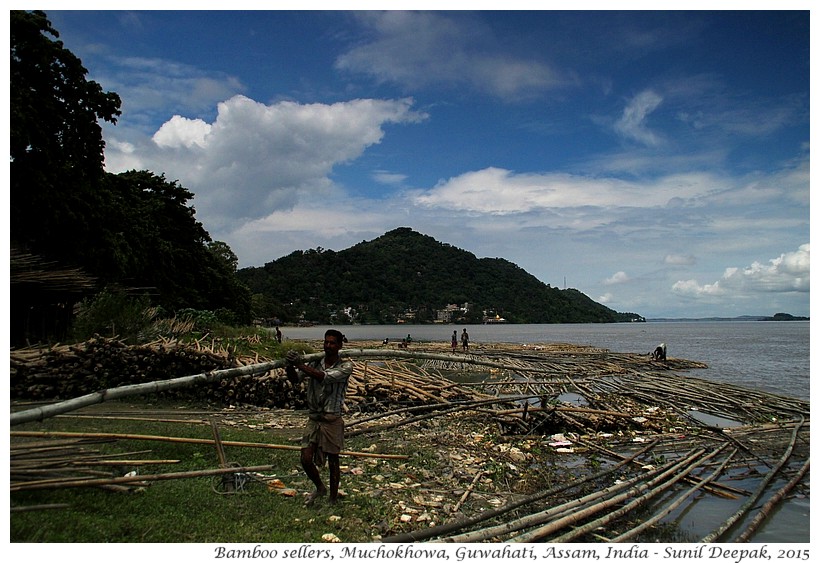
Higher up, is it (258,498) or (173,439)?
(173,439)

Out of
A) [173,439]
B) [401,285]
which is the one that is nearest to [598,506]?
[173,439]

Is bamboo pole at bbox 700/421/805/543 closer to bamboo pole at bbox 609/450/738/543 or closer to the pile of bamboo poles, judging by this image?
bamboo pole at bbox 609/450/738/543

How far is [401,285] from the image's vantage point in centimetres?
13075

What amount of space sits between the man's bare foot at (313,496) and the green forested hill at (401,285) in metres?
88.2

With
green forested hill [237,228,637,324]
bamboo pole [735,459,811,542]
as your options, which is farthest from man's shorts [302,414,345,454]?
green forested hill [237,228,637,324]

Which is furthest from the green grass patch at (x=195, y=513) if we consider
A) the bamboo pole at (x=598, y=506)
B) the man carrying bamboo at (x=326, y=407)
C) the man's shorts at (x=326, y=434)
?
the bamboo pole at (x=598, y=506)

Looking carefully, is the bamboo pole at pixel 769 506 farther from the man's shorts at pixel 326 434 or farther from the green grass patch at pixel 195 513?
the man's shorts at pixel 326 434

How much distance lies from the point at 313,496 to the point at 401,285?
125 m

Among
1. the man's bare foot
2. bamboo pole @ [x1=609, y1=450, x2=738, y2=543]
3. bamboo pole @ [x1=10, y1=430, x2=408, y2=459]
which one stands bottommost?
bamboo pole @ [x1=609, y1=450, x2=738, y2=543]

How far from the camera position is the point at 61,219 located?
1467 centimetres

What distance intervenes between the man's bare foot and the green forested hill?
3472 inches

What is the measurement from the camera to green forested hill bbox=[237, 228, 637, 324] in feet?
367

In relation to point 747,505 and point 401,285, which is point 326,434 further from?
point 401,285
